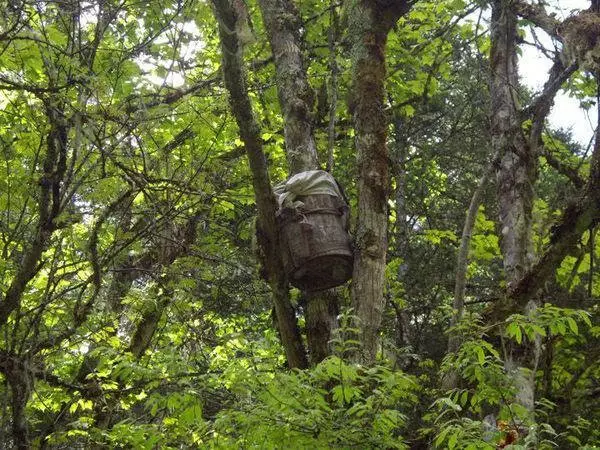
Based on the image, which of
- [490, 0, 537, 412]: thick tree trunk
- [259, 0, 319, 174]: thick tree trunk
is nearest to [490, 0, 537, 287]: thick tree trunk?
[490, 0, 537, 412]: thick tree trunk

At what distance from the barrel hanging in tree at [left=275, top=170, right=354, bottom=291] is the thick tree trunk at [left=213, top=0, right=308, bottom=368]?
0.07m

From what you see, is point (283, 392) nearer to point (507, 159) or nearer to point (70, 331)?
point (70, 331)

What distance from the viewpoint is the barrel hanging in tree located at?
310 centimetres

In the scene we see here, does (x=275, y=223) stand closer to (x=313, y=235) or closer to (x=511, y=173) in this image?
(x=313, y=235)

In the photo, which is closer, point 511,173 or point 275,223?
point 275,223

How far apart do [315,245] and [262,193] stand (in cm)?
39

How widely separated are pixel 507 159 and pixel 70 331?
3600 mm

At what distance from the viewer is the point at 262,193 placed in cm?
309

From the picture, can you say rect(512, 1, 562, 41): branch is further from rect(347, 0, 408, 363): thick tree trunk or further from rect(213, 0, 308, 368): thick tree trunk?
rect(213, 0, 308, 368): thick tree trunk

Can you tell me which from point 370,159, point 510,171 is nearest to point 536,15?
point 510,171

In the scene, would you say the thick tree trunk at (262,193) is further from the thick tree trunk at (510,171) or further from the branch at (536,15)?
the branch at (536,15)

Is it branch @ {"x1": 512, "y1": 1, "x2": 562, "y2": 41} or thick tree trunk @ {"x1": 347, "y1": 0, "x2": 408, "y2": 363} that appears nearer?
thick tree trunk @ {"x1": 347, "y1": 0, "x2": 408, "y2": 363}

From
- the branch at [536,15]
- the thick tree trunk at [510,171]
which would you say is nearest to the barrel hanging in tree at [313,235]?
the thick tree trunk at [510,171]

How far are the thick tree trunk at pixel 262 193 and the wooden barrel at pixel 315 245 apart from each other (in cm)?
7
